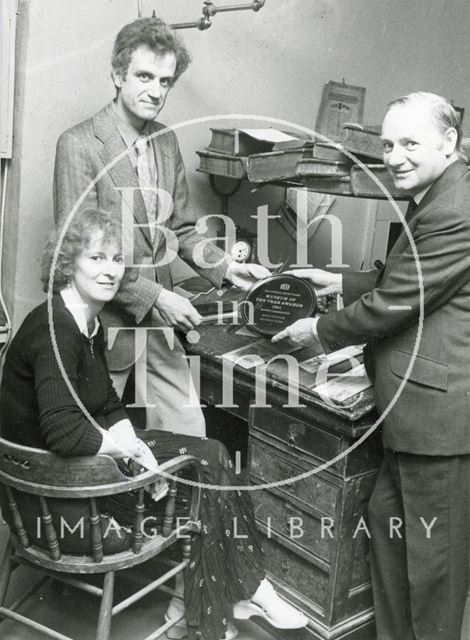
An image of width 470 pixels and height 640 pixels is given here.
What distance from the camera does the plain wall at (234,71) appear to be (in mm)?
2830

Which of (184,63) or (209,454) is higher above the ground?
(184,63)

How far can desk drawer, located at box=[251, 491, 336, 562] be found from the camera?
7.70ft

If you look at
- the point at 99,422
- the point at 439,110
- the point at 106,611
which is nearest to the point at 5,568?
the point at 106,611

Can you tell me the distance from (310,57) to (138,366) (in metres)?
1.83

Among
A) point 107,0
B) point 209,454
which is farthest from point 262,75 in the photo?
point 209,454

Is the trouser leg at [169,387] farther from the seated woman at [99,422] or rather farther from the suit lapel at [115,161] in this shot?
the suit lapel at [115,161]

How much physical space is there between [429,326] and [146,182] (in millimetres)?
1166

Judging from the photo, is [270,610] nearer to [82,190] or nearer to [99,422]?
[99,422]

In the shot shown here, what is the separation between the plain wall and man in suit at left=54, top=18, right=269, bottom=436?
37 cm

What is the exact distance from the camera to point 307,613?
242cm

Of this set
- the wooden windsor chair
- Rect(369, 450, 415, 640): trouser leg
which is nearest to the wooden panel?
the wooden windsor chair

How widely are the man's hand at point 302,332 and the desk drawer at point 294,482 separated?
387 millimetres

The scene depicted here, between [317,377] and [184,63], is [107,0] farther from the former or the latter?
[317,377]

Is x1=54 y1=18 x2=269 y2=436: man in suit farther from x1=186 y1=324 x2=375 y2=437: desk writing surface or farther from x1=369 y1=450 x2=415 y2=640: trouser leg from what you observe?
x1=369 y1=450 x2=415 y2=640: trouser leg
